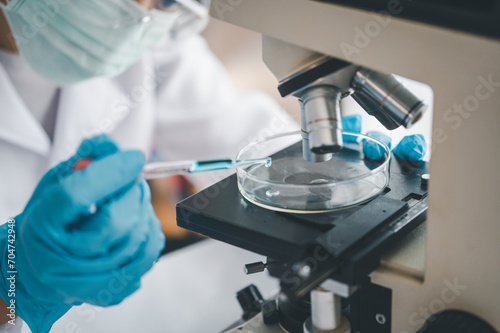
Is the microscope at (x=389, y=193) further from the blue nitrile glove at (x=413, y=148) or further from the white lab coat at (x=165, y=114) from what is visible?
the white lab coat at (x=165, y=114)

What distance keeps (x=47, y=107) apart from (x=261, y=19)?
3.86 ft

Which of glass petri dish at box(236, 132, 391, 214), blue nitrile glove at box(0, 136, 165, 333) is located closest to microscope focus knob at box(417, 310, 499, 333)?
glass petri dish at box(236, 132, 391, 214)

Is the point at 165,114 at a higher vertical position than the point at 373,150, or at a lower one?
lower

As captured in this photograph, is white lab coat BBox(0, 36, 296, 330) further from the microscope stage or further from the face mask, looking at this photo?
the microscope stage

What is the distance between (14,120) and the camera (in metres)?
1.53

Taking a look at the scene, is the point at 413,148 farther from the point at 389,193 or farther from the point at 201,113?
the point at 201,113

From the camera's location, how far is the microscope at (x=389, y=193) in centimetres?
64

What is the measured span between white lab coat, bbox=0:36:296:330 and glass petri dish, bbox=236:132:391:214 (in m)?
0.83

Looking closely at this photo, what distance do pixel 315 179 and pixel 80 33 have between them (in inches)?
33.9

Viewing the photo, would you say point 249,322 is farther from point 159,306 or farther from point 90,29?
point 90,29

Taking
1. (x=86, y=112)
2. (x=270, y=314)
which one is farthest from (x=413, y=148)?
(x=86, y=112)

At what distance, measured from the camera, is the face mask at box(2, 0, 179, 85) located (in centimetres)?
134

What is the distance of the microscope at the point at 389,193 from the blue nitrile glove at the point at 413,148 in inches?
6.2

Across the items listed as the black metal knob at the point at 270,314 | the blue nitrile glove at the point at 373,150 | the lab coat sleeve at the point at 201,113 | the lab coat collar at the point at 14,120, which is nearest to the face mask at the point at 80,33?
the lab coat collar at the point at 14,120
